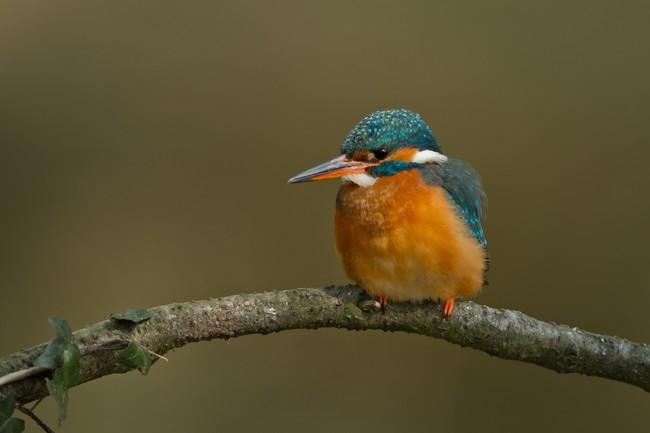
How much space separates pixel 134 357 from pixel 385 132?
0.74m

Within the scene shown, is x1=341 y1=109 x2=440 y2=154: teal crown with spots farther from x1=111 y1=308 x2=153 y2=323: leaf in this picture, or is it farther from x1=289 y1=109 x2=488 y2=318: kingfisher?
x1=111 y1=308 x2=153 y2=323: leaf

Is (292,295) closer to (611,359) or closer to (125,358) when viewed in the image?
(125,358)

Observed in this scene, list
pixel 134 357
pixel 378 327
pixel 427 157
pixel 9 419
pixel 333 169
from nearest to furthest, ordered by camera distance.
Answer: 1. pixel 9 419
2. pixel 134 357
3. pixel 378 327
4. pixel 333 169
5. pixel 427 157

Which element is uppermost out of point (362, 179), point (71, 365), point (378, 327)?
point (362, 179)

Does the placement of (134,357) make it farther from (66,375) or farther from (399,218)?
(399,218)

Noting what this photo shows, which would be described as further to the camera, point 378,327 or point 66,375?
point 378,327

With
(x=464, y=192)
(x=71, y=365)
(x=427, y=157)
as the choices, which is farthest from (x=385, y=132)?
(x=71, y=365)

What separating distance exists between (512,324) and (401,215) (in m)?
0.33

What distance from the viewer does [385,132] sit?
5.75 ft

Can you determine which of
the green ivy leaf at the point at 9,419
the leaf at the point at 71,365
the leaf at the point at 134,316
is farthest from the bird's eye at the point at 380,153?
the green ivy leaf at the point at 9,419

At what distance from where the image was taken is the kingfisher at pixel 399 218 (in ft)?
5.67

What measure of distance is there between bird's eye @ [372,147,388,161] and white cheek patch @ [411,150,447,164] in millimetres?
66

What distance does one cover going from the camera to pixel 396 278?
67.3 inches

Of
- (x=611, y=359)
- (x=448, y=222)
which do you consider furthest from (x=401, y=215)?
(x=611, y=359)
